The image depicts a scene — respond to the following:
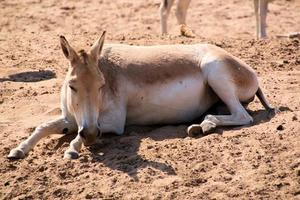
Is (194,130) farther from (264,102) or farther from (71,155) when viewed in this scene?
(71,155)

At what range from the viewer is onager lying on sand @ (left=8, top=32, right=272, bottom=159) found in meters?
6.83

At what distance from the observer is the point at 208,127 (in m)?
7.00

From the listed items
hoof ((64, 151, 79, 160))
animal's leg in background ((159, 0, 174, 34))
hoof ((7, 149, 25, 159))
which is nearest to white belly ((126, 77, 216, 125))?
hoof ((64, 151, 79, 160))

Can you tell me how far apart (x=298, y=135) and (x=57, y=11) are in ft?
31.9

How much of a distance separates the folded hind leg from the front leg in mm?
1257

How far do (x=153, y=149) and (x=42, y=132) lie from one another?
1.17 meters

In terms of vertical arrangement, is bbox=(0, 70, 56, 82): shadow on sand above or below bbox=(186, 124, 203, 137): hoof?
below

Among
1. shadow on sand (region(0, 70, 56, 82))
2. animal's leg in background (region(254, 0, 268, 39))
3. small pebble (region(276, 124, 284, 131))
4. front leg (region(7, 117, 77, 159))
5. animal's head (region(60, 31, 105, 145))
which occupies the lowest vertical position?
animal's leg in background (region(254, 0, 268, 39))

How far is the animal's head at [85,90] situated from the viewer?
626 centimetres

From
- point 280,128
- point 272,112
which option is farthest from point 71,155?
point 272,112

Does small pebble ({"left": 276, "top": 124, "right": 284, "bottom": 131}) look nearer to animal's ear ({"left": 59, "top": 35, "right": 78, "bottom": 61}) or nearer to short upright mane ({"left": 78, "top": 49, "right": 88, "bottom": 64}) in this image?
short upright mane ({"left": 78, "top": 49, "right": 88, "bottom": 64})

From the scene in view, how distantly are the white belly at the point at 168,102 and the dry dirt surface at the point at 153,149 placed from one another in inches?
5.2

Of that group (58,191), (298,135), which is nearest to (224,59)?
(298,135)

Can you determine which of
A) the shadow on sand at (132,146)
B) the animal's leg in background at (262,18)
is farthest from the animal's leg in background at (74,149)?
the animal's leg in background at (262,18)
